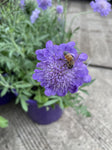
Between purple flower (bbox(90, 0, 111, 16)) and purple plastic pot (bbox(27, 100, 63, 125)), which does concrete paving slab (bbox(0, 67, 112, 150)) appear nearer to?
purple plastic pot (bbox(27, 100, 63, 125))

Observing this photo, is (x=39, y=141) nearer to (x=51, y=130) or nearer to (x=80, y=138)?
(x=51, y=130)

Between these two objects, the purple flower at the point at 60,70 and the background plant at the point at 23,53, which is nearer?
the purple flower at the point at 60,70

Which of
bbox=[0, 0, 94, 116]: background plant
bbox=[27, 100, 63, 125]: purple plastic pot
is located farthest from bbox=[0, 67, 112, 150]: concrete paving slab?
bbox=[0, 0, 94, 116]: background plant

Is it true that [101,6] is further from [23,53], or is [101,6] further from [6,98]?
[6,98]

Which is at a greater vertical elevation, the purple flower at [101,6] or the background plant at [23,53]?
the purple flower at [101,6]

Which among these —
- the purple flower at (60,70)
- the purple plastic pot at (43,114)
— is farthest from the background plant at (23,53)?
the purple flower at (60,70)

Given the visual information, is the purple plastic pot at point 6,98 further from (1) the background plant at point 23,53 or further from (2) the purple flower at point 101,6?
(2) the purple flower at point 101,6

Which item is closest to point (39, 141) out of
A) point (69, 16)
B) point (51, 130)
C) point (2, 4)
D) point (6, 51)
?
point (51, 130)
